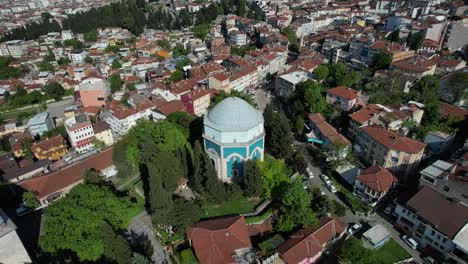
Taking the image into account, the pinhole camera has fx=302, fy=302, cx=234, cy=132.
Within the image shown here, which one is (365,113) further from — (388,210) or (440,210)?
(440,210)

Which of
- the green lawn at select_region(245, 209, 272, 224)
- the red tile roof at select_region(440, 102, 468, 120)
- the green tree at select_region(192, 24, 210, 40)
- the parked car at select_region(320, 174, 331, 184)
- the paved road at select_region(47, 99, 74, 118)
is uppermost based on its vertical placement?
the green tree at select_region(192, 24, 210, 40)

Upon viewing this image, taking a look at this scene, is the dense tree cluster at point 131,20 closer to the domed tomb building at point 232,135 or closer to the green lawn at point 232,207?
the domed tomb building at point 232,135

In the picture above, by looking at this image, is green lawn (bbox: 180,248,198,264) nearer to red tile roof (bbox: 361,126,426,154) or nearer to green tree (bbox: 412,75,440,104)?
red tile roof (bbox: 361,126,426,154)

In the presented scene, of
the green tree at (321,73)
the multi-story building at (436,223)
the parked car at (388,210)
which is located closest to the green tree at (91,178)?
the parked car at (388,210)

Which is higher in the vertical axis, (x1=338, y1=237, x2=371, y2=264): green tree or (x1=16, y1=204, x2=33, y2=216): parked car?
(x1=338, y1=237, x2=371, y2=264): green tree

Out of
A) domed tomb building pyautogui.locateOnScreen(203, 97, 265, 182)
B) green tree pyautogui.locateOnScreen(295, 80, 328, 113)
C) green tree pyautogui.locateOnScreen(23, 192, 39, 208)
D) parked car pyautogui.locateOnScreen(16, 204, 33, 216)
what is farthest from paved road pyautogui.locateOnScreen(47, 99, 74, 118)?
green tree pyautogui.locateOnScreen(295, 80, 328, 113)

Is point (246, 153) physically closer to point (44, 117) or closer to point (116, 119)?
point (116, 119)

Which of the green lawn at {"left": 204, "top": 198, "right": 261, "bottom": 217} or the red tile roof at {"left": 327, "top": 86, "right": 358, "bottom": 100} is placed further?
the red tile roof at {"left": 327, "top": 86, "right": 358, "bottom": 100}

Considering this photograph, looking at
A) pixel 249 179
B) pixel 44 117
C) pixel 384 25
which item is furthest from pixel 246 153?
pixel 384 25
